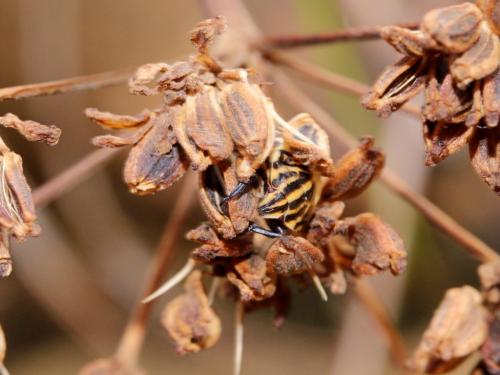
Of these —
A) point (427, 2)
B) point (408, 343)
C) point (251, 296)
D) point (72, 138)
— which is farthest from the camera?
point (408, 343)

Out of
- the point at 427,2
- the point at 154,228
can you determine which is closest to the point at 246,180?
the point at 427,2

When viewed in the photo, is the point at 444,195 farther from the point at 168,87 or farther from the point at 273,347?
the point at 168,87

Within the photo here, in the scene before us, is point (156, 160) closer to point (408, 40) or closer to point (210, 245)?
point (210, 245)

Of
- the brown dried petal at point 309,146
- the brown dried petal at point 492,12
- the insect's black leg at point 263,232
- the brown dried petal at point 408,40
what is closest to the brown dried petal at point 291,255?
the insect's black leg at point 263,232

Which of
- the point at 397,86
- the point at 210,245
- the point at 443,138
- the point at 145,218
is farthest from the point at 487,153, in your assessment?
the point at 145,218

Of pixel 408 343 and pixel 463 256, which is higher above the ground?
pixel 463 256

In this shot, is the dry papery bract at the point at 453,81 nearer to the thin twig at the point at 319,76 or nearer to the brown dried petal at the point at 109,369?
the thin twig at the point at 319,76

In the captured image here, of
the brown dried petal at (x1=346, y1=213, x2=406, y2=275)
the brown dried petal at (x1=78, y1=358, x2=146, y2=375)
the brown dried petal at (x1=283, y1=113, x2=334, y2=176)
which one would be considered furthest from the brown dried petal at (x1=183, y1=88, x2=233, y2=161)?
the brown dried petal at (x1=78, y1=358, x2=146, y2=375)
